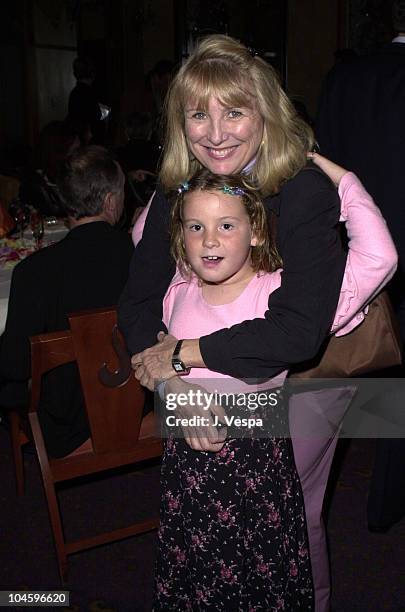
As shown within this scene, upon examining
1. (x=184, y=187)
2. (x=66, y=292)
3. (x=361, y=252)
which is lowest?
(x=66, y=292)

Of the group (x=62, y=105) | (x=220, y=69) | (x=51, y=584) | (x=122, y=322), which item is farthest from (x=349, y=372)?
(x=62, y=105)

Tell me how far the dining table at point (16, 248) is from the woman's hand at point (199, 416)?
1.09 meters

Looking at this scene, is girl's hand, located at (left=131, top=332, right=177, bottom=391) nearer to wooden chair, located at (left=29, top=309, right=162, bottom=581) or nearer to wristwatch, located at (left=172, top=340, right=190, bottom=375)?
wristwatch, located at (left=172, top=340, right=190, bottom=375)

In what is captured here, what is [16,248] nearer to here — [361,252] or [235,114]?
[235,114]

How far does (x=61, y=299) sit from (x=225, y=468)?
3.23 ft

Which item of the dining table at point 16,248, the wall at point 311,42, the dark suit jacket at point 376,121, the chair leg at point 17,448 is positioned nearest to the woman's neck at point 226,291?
the dark suit jacket at point 376,121

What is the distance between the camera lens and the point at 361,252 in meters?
1.38

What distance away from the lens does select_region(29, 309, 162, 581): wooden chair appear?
1.91 metres

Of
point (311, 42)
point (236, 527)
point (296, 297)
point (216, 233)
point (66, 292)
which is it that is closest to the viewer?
point (296, 297)

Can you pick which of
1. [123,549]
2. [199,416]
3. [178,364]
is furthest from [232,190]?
[123,549]

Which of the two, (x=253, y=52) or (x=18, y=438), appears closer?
(x=253, y=52)

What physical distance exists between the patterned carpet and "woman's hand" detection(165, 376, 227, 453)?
965 mm

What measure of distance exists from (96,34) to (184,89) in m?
9.08

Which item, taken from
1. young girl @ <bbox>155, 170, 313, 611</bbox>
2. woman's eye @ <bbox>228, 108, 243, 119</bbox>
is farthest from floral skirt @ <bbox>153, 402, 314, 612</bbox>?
woman's eye @ <bbox>228, 108, 243, 119</bbox>
